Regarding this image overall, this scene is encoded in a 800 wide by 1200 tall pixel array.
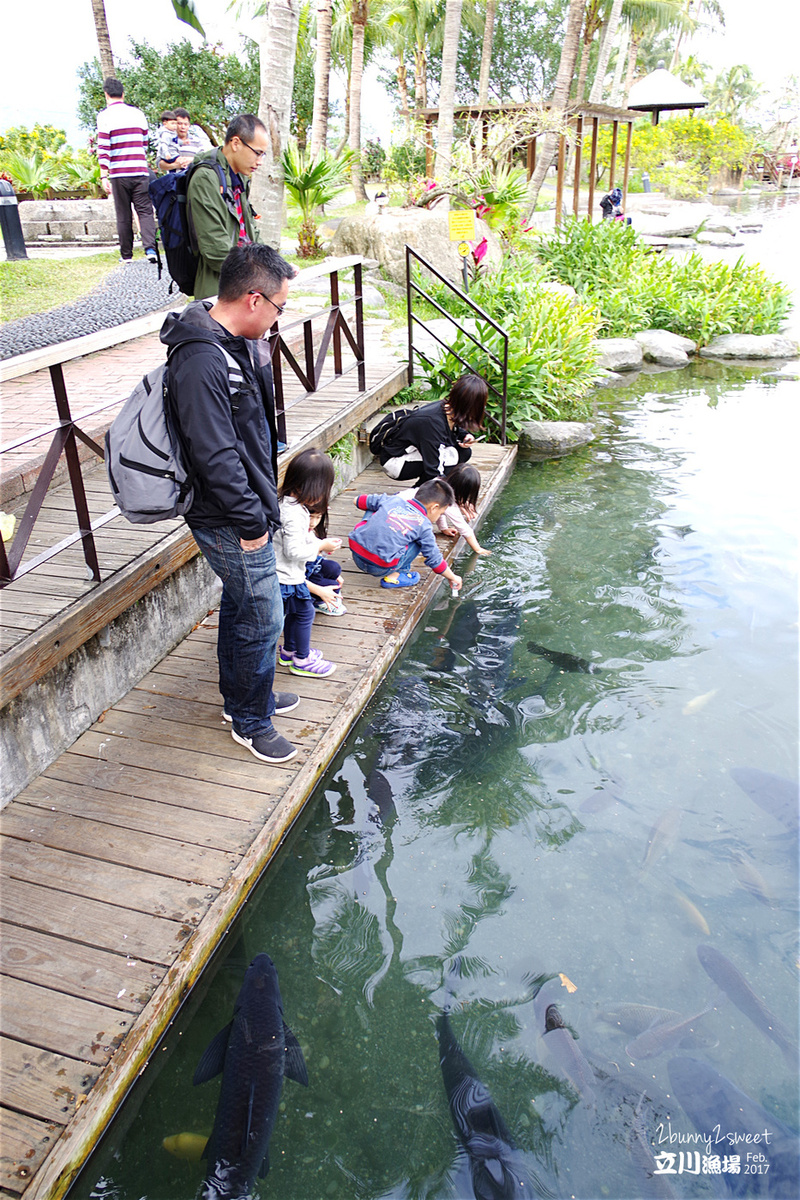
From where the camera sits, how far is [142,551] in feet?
12.8

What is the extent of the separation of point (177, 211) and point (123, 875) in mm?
3521

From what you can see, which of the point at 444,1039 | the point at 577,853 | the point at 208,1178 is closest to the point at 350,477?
the point at 577,853

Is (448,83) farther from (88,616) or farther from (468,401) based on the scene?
(88,616)

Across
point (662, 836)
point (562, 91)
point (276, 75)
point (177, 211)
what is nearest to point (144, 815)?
point (662, 836)

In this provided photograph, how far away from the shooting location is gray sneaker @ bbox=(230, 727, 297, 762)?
3496mm

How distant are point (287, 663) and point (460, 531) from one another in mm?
1988

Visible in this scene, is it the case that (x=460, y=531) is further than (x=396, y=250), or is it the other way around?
(x=396, y=250)

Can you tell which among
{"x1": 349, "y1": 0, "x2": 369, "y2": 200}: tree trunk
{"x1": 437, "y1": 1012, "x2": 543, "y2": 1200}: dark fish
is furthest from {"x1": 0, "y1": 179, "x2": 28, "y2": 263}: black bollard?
{"x1": 349, "y1": 0, "x2": 369, "y2": 200}: tree trunk

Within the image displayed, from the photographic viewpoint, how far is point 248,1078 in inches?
97.7

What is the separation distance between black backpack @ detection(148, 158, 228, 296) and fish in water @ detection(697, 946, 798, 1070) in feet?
14.4

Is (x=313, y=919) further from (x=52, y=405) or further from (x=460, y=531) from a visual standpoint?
(x=52, y=405)

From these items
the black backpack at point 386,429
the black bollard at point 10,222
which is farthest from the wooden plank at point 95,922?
the black bollard at point 10,222

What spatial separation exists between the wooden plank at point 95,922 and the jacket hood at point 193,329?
1.95 metres

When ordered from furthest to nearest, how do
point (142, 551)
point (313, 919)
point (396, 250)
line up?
1. point (396, 250)
2. point (142, 551)
3. point (313, 919)
